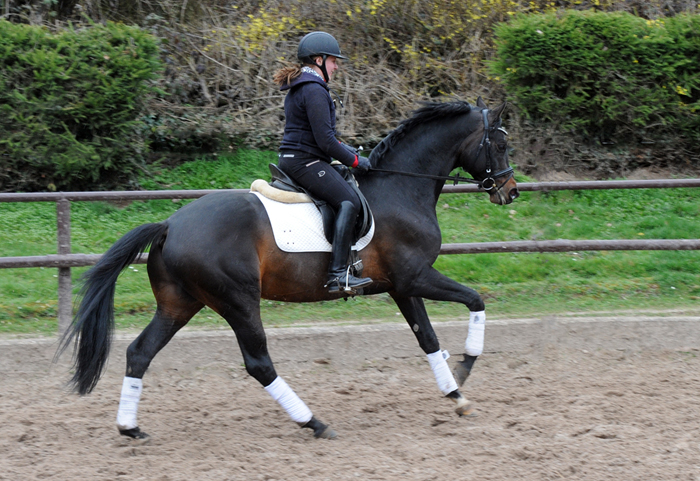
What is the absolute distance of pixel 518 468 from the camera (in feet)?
12.3

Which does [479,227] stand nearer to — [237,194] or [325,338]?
[325,338]

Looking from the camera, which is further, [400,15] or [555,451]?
[400,15]

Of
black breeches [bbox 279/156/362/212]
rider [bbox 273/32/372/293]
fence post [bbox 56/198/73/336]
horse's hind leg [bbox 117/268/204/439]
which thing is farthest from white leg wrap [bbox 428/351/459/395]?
fence post [bbox 56/198/73/336]

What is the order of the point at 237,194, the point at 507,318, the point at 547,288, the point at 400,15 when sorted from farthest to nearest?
the point at 400,15
the point at 547,288
the point at 507,318
the point at 237,194

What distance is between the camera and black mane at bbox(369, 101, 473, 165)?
4.91 metres

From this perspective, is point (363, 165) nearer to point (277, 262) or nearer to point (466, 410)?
point (277, 262)

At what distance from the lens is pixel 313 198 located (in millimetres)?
4594

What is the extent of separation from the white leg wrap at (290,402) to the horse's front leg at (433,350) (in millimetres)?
1013

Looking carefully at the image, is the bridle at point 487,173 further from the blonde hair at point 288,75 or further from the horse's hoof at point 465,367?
the horse's hoof at point 465,367

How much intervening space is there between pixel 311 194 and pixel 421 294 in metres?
1.05

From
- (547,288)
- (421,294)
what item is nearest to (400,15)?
(547,288)

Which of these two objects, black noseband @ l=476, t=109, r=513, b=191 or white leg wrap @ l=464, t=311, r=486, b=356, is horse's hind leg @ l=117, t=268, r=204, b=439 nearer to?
white leg wrap @ l=464, t=311, r=486, b=356

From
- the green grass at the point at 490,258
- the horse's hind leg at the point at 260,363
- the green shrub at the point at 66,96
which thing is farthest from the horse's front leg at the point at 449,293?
the green shrub at the point at 66,96

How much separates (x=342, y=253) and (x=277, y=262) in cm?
45
